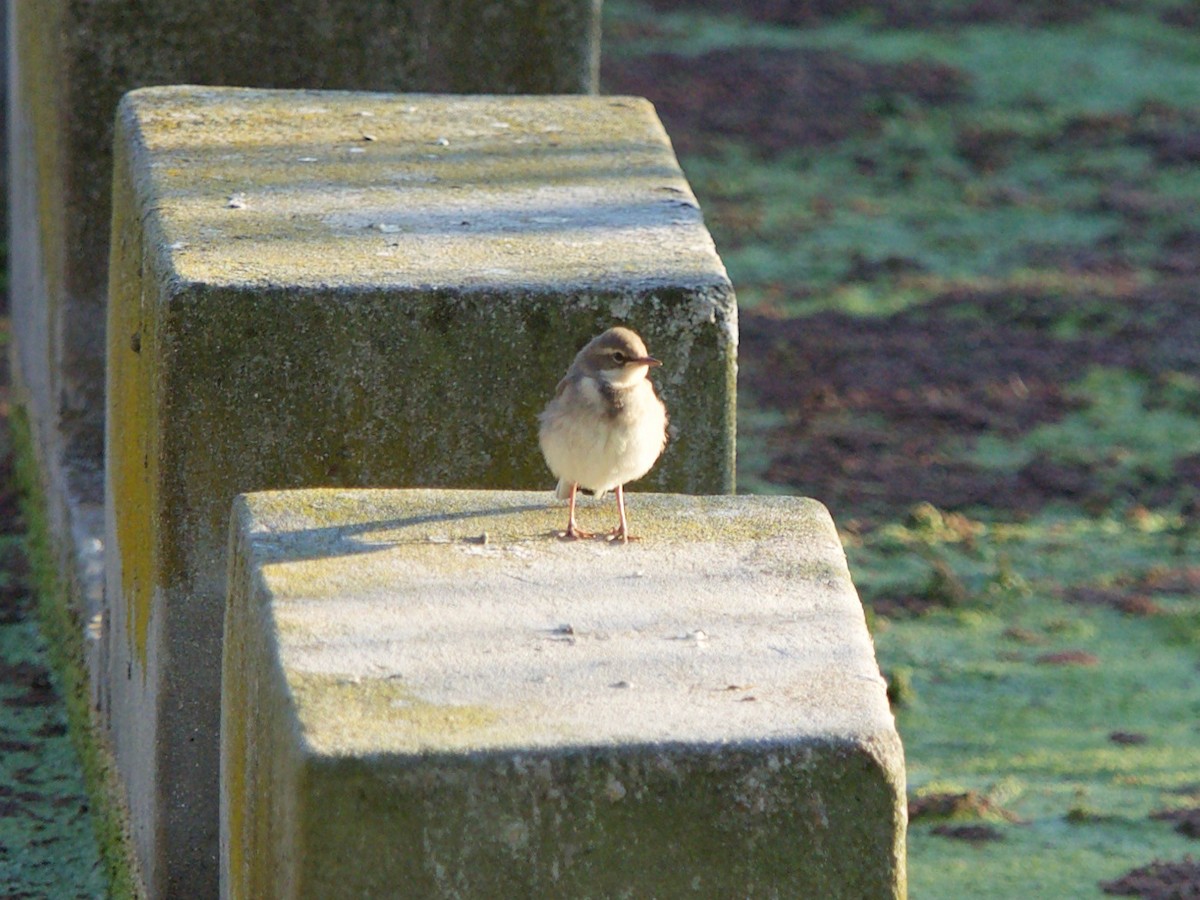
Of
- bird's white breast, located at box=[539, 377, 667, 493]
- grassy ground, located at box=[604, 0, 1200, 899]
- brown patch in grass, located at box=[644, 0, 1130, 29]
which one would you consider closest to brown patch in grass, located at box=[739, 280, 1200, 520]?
grassy ground, located at box=[604, 0, 1200, 899]

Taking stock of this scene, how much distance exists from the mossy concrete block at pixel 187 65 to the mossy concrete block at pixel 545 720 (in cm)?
267

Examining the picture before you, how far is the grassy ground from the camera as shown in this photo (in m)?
5.69

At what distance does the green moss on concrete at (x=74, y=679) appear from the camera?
15.4ft

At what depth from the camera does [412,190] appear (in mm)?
4629

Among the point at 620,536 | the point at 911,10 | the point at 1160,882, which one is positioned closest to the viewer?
the point at 620,536

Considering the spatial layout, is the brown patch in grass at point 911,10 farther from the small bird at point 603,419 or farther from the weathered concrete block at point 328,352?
the small bird at point 603,419

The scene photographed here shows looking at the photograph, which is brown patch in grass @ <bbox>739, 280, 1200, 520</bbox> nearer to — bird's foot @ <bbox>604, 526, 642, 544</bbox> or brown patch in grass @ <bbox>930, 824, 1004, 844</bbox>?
brown patch in grass @ <bbox>930, 824, 1004, 844</bbox>

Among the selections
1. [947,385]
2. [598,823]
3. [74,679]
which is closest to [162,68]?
[74,679]

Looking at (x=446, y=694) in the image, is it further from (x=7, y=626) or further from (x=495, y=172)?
(x=7, y=626)

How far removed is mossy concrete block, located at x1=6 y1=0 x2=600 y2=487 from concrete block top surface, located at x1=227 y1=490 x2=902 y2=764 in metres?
2.56

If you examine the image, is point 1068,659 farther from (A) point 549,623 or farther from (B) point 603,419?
(A) point 549,623

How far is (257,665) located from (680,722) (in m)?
0.68

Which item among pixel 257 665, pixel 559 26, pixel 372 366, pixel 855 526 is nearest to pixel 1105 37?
pixel 855 526

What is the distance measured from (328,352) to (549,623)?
98cm
